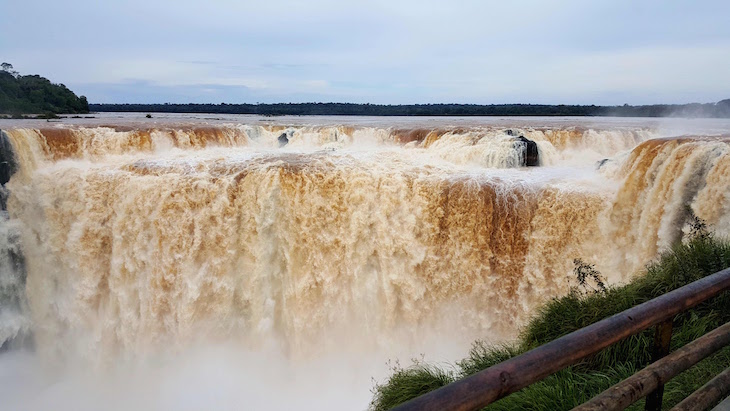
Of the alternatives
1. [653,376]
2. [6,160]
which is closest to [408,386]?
[653,376]

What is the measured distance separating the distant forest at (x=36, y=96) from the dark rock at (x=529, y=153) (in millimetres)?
38712

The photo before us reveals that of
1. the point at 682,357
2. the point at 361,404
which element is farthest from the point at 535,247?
the point at 682,357

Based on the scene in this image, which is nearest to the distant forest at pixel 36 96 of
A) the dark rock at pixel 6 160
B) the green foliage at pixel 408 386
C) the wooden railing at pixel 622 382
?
the dark rock at pixel 6 160

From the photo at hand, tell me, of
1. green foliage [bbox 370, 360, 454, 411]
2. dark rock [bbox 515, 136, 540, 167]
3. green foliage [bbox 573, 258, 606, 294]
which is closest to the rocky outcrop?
dark rock [bbox 515, 136, 540, 167]

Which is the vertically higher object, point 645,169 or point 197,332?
point 645,169

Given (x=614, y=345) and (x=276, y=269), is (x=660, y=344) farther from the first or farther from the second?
(x=276, y=269)

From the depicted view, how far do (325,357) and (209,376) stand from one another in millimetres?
2362

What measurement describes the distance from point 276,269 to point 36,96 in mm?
42500

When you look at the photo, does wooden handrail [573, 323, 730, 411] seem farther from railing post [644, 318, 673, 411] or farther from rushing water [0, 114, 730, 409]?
rushing water [0, 114, 730, 409]

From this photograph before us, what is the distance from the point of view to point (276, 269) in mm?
10555

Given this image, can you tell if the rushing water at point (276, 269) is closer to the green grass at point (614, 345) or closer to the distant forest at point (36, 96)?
the green grass at point (614, 345)

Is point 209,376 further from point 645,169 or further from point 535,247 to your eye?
point 645,169

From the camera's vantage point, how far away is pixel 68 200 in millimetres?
11266

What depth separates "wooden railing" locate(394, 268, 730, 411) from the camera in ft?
4.49
